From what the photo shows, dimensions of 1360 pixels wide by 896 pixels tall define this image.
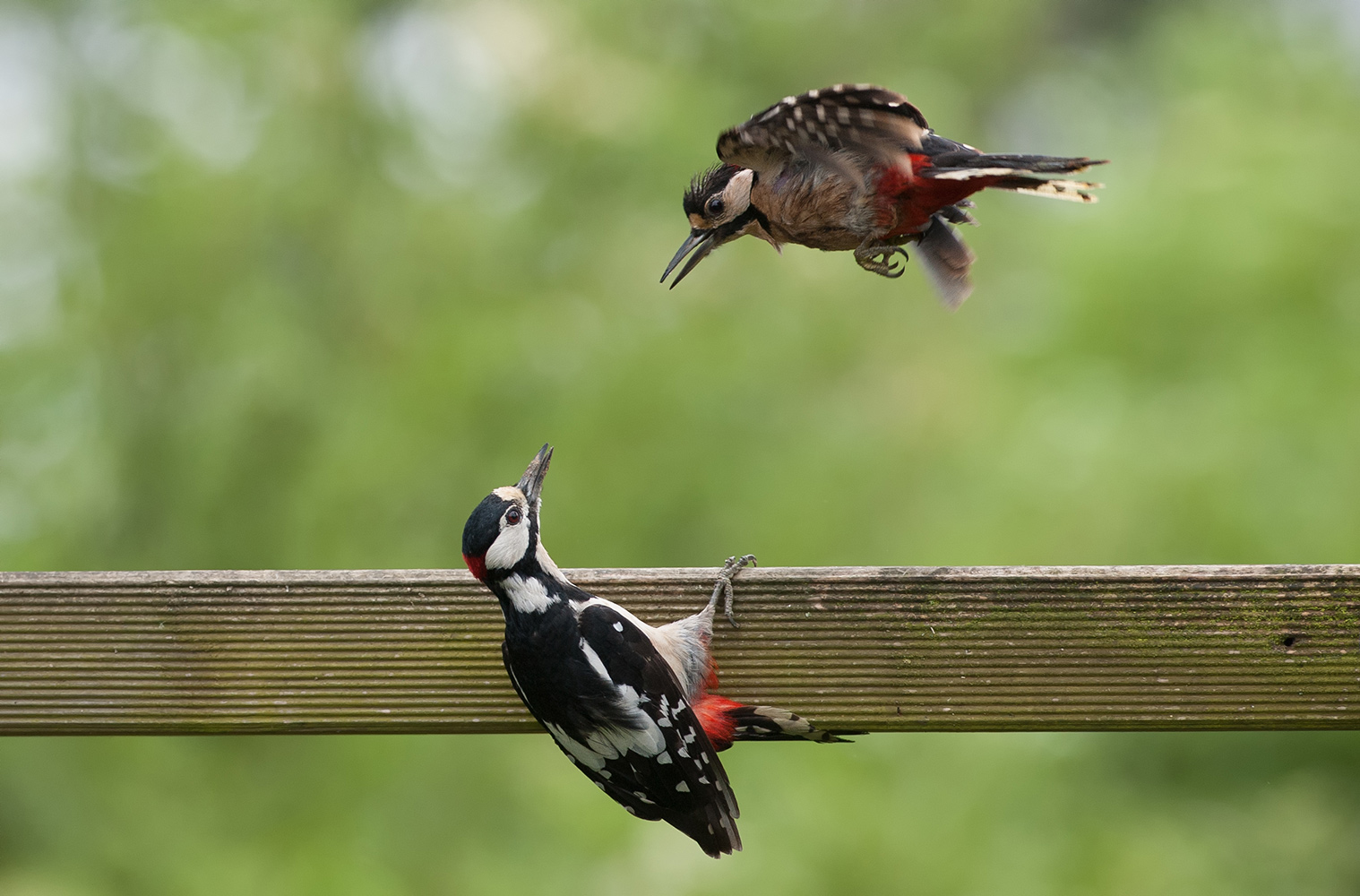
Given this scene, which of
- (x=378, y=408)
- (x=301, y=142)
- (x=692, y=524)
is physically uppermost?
(x=301, y=142)

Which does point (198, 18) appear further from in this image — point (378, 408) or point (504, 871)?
point (504, 871)

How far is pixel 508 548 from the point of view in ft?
7.32

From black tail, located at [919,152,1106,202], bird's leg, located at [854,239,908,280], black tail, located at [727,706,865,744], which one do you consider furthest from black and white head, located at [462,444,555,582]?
black tail, located at [919,152,1106,202]

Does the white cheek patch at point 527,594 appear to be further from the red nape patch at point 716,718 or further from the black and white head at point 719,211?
the black and white head at point 719,211

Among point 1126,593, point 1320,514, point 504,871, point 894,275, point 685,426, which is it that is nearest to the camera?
point 1126,593

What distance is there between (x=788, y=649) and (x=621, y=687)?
1.32 feet

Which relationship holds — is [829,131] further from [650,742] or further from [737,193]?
[650,742]

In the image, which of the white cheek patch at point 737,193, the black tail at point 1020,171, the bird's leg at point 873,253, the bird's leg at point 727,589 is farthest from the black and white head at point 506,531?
the black tail at point 1020,171

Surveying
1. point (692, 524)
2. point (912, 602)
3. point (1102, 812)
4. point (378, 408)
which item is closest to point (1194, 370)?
point (1102, 812)

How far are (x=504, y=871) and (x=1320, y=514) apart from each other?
3.24 m

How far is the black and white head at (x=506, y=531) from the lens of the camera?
2184 mm

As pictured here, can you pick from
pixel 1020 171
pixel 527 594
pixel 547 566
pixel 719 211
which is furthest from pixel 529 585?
pixel 1020 171

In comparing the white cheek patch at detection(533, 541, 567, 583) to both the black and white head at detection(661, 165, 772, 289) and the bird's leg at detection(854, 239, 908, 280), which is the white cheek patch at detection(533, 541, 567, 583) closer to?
the black and white head at detection(661, 165, 772, 289)

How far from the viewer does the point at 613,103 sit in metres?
5.82
